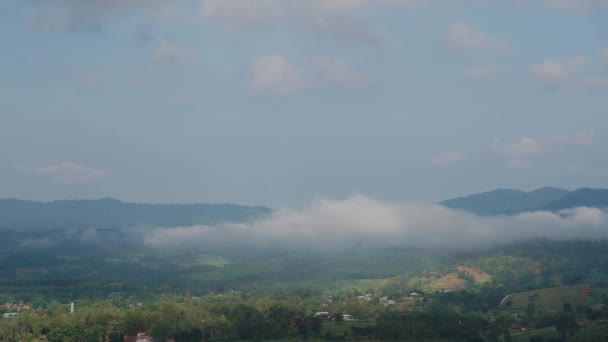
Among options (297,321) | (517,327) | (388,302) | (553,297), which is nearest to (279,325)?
(297,321)

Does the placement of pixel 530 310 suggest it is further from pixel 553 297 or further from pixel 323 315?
pixel 323 315

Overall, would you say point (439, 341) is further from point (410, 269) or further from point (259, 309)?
point (410, 269)

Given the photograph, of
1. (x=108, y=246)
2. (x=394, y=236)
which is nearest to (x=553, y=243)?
(x=394, y=236)

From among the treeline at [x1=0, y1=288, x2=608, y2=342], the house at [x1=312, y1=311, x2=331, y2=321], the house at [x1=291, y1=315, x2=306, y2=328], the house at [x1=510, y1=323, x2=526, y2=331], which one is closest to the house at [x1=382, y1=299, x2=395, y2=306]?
the house at [x1=312, y1=311, x2=331, y2=321]

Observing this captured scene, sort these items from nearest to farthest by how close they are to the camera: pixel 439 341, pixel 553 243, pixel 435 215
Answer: pixel 439 341 → pixel 553 243 → pixel 435 215

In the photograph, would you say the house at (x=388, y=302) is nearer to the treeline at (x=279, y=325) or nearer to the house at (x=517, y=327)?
the treeline at (x=279, y=325)

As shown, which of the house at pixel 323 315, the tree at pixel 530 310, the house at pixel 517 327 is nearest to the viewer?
the house at pixel 517 327

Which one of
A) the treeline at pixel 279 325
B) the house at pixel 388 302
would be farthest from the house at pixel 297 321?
the house at pixel 388 302

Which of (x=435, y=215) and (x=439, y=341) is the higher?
(x=435, y=215)
